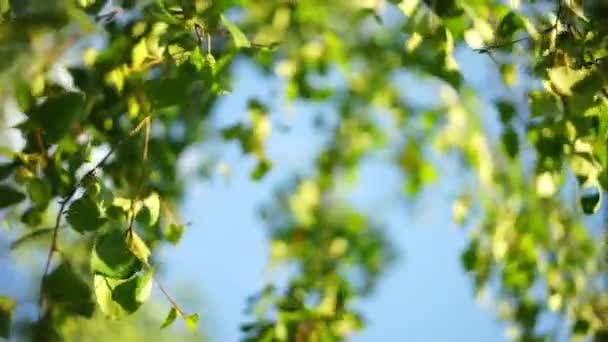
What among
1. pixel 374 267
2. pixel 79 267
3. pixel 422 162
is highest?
pixel 79 267

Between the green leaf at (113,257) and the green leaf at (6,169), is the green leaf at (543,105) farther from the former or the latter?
A: the green leaf at (6,169)

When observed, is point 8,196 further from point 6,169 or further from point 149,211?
point 149,211

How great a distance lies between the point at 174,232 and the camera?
2.80ft

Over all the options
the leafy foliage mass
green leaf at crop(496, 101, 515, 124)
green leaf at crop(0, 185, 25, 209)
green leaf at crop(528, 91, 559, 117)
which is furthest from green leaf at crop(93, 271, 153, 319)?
green leaf at crop(496, 101, 515, 124)

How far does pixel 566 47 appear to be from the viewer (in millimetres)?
595

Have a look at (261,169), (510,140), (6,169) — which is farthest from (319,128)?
(6,169)

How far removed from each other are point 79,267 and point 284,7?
447 millimetres

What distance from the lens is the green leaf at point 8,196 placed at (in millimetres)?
770

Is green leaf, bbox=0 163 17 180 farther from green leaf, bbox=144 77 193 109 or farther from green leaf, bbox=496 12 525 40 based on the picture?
green leaf, bbox=496 12 525 40

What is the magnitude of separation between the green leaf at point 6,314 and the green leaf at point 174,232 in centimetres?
18

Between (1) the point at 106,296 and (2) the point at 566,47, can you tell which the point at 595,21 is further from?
(1) the point at 106,296

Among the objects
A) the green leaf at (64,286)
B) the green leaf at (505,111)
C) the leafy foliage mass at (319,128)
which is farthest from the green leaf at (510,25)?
the green leaf at (64,286)

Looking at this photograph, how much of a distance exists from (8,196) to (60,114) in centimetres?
23

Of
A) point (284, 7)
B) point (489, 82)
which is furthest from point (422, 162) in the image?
point (284, 7)
